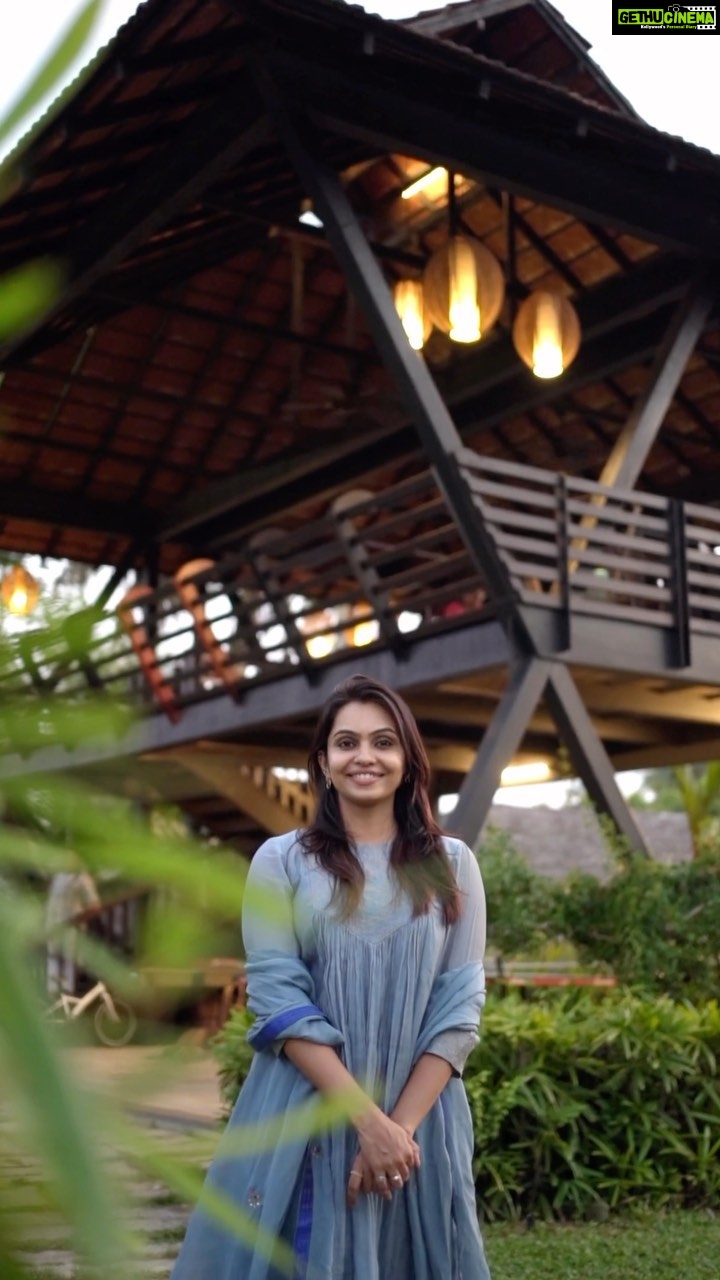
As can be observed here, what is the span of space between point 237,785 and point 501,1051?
18.0ft

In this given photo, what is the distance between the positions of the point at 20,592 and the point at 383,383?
10.6 metres

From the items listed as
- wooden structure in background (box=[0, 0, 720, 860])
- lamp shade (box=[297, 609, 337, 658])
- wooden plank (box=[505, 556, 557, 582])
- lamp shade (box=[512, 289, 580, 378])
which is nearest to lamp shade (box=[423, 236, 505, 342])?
lamp shade (box=[512, 289, 580, 378])

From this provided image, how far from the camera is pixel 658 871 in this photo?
22.5ft

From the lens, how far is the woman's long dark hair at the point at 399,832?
217 centimetres

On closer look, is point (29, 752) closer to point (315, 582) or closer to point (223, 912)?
point (223, 912)

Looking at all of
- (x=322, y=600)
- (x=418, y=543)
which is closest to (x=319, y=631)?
(x=322, y=600)

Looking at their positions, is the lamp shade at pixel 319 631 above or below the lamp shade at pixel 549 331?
below

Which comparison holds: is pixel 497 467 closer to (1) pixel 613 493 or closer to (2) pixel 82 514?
(1) pixel 613 493

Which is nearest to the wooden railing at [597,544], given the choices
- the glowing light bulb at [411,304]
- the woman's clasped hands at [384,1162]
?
the glowing light bulb at [411,304]

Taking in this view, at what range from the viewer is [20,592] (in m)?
0.37

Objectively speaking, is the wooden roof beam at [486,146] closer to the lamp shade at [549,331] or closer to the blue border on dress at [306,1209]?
the lamp shade at [549,331]

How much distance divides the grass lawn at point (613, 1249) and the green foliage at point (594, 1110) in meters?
0.13

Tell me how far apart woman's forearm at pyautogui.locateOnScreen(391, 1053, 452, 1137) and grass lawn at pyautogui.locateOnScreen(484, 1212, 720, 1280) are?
2168 millimetres

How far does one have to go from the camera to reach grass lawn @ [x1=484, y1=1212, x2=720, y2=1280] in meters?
4.07
